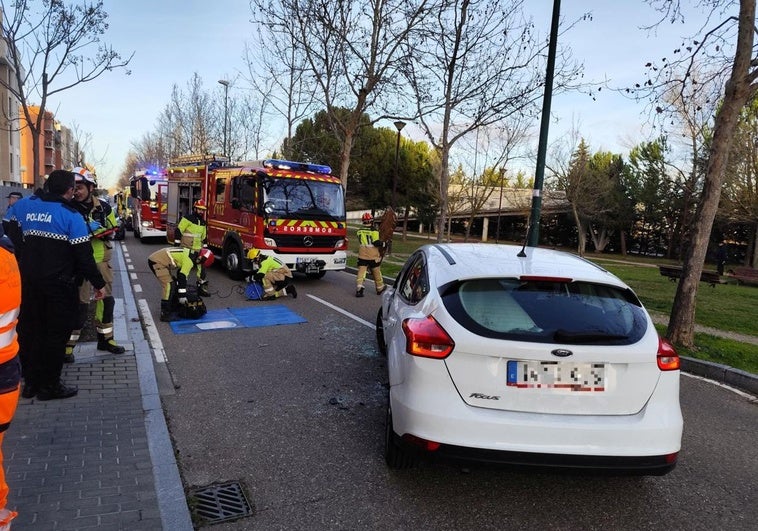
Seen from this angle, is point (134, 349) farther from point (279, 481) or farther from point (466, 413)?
point (466, 413)

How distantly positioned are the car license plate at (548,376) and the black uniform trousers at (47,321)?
360 cm

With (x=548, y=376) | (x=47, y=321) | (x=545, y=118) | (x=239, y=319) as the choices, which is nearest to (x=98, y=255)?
(x=47, y=321)

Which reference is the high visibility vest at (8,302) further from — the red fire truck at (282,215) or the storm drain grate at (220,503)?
the red fire truck at (282,215)

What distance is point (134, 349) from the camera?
5.95 m

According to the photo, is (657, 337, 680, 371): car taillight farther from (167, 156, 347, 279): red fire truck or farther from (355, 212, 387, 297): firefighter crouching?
(167, 156, 347, 279): red fire truck

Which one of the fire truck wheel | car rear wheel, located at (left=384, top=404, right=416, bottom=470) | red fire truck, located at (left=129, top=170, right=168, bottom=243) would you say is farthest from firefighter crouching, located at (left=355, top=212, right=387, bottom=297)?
red fire truck, located at (left=129, top=170, right=168, bottom=243)

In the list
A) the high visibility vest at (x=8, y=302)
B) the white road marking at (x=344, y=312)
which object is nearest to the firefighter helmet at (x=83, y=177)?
the high visibility vest at (x=8, y=302)

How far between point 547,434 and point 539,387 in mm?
252

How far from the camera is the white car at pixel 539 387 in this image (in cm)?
288

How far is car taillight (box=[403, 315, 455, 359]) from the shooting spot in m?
3.01

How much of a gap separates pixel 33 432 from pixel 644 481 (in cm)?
431

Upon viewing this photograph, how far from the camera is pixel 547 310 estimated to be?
10.4 ft

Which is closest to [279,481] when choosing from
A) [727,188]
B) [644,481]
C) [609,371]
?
[609,371]

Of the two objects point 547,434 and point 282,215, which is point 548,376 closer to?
point 547,434
